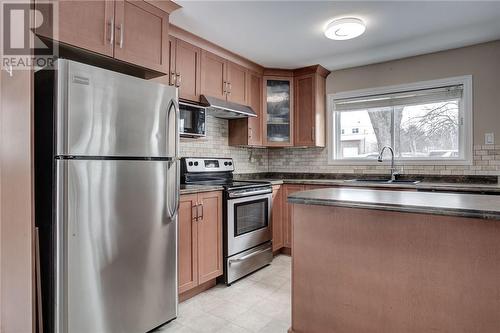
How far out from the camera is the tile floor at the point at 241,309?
208 centimetres

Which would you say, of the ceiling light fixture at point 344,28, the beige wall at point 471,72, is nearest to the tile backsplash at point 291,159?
the beige wall at point 471,72

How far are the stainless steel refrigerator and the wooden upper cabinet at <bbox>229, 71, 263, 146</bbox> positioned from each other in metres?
1.69

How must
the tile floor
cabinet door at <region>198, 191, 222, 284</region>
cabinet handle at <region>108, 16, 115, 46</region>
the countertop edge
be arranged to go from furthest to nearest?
cabinet door at <region>198, 191, 222, 284</region> → the tile floor → cabinet handle at <region>108, 16, 115, 46</region> → the countertop edge

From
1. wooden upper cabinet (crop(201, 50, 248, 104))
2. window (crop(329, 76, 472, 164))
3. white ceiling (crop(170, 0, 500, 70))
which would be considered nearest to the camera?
white ceiling (crop(170, 0, 500, 70))

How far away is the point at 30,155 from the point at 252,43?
7.69 feet

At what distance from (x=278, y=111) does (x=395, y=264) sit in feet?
9.18

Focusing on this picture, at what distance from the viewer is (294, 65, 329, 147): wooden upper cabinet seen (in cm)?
387

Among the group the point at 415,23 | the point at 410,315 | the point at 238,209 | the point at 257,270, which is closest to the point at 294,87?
the point at 415,23

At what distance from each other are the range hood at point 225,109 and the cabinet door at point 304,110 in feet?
2.38

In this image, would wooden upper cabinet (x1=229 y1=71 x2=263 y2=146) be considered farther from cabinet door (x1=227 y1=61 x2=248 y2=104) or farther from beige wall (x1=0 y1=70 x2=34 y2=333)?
beige wall (x1=0 y1=70 x2=34 y2=333)

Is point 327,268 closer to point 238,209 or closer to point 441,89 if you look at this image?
point 238,209

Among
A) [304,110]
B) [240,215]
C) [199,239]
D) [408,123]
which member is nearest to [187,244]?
[199,239]

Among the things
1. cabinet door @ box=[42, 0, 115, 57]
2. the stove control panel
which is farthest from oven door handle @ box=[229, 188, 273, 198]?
cabinet door @ box=[42, 0, 115, 57]

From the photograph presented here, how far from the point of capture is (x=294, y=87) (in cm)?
400
